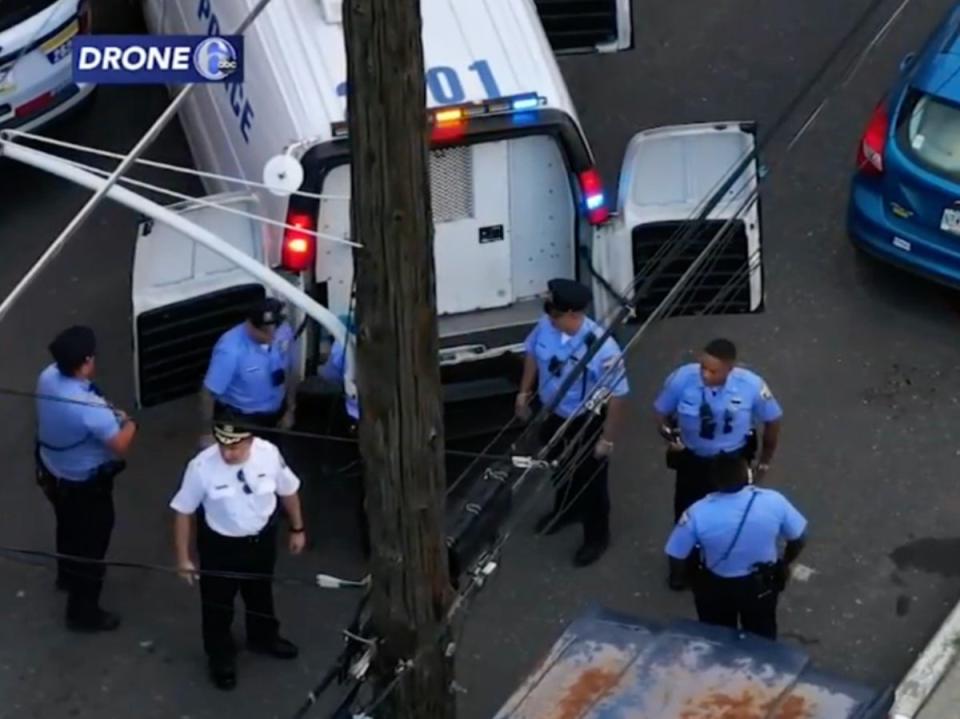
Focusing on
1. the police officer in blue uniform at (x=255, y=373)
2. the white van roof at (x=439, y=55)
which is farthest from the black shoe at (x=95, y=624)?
the white van roof at (x=439, y=55)

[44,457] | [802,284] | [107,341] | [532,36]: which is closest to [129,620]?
[44,457]

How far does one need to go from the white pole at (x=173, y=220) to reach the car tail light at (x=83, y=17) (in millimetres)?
3691

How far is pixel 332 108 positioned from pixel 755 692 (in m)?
3.74

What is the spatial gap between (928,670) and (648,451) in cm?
207

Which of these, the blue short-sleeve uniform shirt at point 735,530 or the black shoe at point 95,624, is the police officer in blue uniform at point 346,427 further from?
the blue short-sleeve uniform shirt at point 735,530

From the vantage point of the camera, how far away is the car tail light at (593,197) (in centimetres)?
1011

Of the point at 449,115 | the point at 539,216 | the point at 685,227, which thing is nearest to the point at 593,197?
the point at 539,216

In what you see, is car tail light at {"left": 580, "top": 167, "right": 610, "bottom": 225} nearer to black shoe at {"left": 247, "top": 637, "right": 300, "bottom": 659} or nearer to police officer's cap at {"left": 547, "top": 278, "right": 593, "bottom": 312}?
police officer's cap at {"left": 547, "top": 278, "right": 593, "bottom": 312}

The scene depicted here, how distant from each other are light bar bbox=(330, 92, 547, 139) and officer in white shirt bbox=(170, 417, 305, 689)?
5.13 feet

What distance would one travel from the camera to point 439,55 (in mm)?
10148

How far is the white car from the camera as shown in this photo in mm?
12203

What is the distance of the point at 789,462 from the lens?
1105cm

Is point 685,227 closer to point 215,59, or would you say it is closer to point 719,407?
point 719,407

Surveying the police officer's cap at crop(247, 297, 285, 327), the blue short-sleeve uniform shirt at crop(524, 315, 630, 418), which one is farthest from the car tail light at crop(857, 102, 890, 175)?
the police officer's cap at crop(247, 297, 285, 327)
